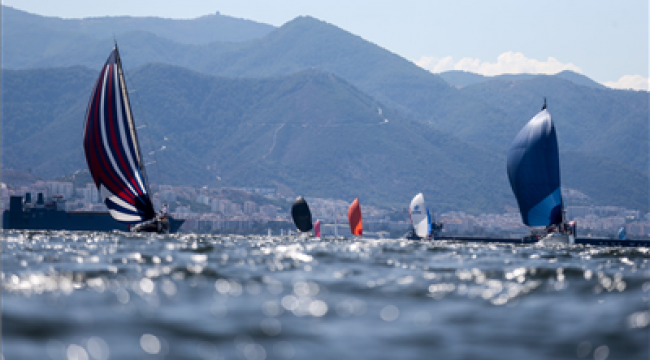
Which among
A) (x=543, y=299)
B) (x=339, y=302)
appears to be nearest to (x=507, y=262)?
(x=543, y=299)

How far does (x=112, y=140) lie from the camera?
175ft

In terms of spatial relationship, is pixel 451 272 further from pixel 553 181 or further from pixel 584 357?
pixel 553 181

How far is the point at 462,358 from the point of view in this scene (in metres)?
10.8

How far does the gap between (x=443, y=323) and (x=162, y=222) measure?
5082 cm

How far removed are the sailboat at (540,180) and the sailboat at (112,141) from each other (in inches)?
1103

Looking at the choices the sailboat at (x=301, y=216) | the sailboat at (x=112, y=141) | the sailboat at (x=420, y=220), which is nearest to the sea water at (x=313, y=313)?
the sailboat at (x=112, y=141)

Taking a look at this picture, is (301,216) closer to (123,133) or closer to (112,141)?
(123,133)

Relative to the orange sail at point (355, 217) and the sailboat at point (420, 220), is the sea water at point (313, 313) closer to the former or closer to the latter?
the orange sail at point (355, 217)

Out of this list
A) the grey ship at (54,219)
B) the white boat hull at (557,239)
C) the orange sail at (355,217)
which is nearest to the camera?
the white boat hull at (557,239)

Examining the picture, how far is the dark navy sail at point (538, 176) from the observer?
64562 mm

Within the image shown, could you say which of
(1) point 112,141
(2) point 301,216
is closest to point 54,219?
(2) point 301,216

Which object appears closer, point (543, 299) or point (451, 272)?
point (543, 299)

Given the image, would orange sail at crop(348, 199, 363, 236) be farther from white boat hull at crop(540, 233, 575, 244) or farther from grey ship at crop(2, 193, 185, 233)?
white boat hull at crop(540, 233, 575, 244)

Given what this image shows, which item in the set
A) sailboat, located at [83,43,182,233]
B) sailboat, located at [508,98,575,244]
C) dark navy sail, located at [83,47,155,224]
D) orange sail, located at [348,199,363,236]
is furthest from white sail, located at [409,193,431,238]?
dark navy sail, located at [83,47,155,224]
